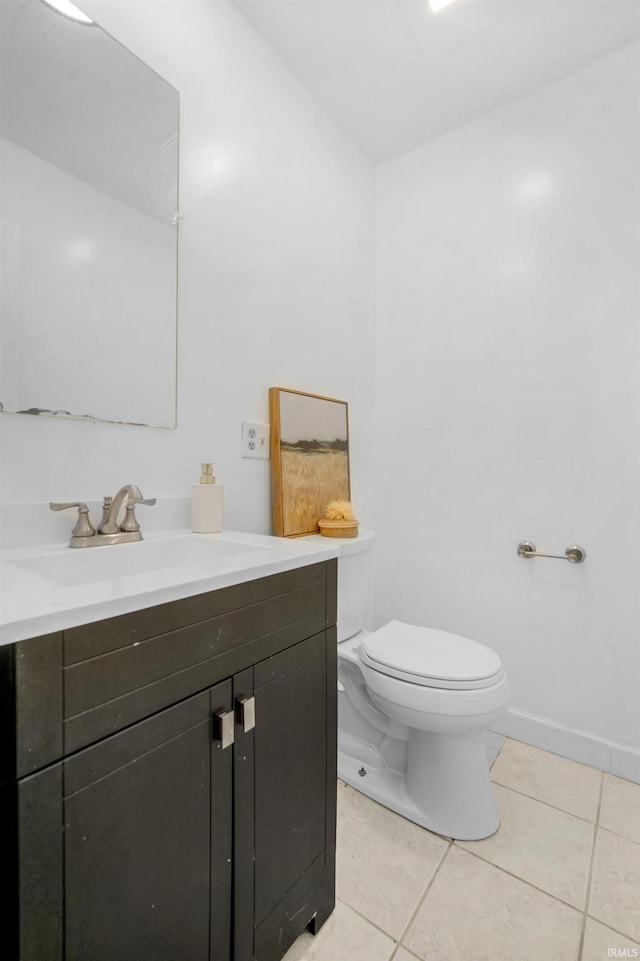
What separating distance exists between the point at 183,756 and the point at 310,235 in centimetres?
175

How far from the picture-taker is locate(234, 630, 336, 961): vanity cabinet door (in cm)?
77

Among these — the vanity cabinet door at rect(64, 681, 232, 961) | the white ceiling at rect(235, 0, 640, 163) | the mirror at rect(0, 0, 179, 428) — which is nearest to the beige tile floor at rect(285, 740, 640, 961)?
the vanity cabinet door at rect(64, 681, 232, 961)

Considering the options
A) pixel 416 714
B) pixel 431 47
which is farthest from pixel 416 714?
pixel 431 47

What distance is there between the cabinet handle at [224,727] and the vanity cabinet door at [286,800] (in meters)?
0.02

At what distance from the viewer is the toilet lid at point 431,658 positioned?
4.01 ft

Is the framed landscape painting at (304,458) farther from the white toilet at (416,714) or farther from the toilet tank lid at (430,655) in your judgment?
the toilet tank lid at (430,655)

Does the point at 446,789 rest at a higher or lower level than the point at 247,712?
lower

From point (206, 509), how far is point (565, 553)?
4.34 feet

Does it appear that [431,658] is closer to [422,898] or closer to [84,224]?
[422,898]

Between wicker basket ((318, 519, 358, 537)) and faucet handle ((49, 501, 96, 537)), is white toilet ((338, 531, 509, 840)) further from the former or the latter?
faucet handle ((49, 501, 96, 537))

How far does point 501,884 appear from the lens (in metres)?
1.11

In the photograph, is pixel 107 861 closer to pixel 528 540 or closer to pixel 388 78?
pixel 528 540

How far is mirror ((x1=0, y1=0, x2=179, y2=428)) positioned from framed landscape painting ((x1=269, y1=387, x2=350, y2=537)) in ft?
1.38

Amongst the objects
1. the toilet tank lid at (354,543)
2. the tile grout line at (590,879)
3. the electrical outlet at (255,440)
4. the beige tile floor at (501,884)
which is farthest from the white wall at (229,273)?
the tile grout line at (590,879)
